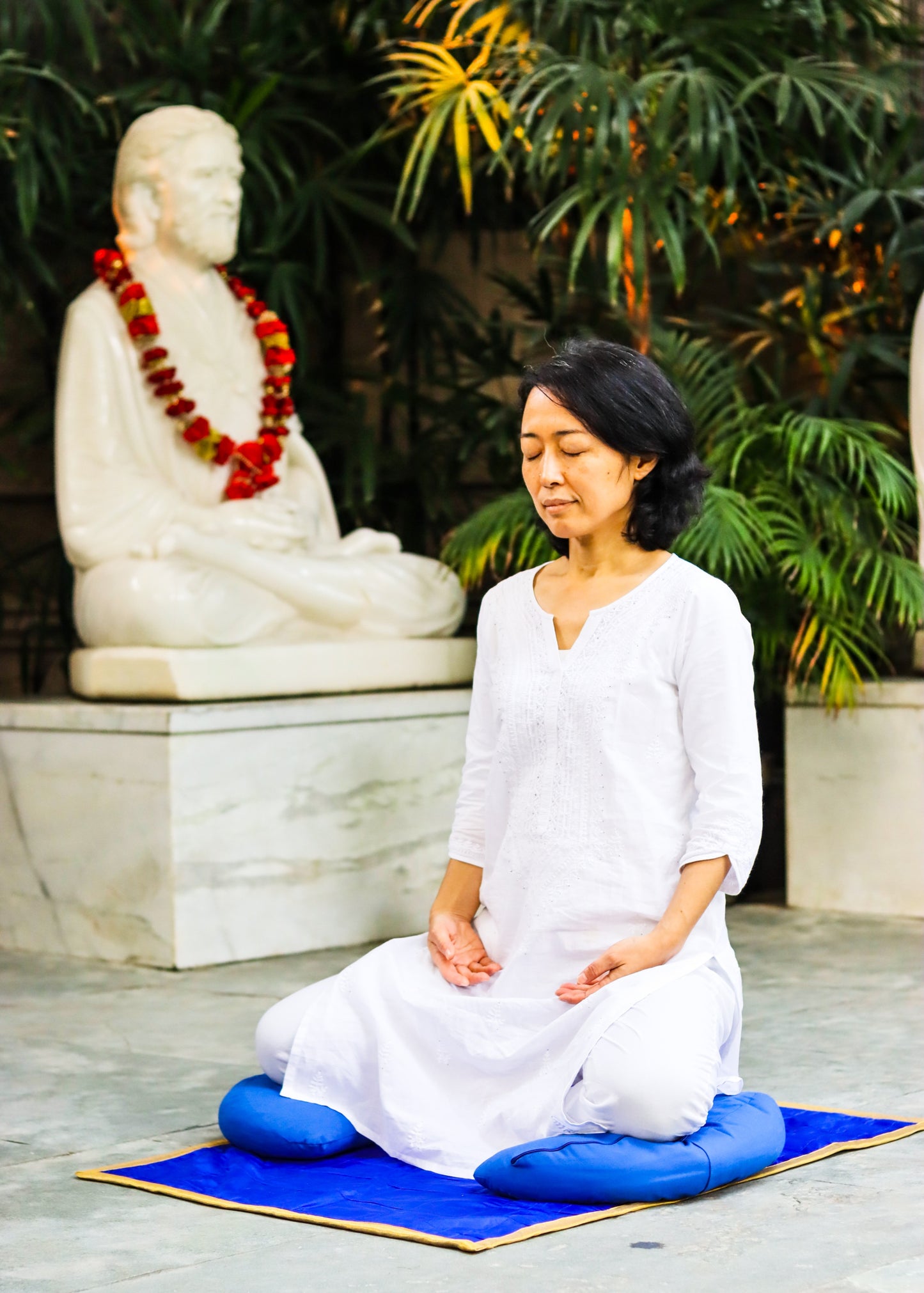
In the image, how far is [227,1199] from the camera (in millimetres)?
2646

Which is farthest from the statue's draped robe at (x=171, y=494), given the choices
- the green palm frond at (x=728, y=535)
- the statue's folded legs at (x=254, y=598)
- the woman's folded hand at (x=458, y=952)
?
the woman's folded hand at (x=458, y=952)

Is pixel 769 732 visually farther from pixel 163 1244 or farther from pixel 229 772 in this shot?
pixel 163 1244

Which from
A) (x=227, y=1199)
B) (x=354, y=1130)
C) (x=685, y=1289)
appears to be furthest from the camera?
(x=354, y=1130)

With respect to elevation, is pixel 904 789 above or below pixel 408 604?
below

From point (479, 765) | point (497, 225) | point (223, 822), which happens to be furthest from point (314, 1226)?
point (497, 225)

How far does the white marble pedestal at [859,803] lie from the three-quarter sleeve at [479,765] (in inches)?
89.3

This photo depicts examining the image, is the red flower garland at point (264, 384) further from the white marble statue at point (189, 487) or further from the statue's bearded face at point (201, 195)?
the statue's bearded face at point (201, 195)

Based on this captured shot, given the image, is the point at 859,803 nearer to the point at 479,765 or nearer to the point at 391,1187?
the point at 479,765

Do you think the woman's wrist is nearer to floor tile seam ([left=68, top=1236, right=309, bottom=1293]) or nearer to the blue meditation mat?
the blue meditation mat

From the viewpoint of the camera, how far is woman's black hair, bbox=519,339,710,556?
109 inches

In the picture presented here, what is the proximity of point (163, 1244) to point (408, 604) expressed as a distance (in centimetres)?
290

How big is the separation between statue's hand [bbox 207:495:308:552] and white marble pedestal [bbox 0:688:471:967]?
1.37ft

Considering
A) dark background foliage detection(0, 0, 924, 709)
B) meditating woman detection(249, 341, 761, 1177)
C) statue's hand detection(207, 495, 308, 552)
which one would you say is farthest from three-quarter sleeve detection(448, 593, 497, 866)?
statue's hand detection(207, 495, 308, 552)

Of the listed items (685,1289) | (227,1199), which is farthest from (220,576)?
(685,1289)
